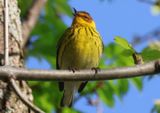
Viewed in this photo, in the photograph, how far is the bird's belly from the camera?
4578 mm

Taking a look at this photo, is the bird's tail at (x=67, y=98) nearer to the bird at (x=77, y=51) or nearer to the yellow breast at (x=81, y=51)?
the bird at (x=77, y=51)

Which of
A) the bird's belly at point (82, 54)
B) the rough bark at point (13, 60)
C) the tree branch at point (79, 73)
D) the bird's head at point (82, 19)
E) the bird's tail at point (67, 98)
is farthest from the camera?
the bird's head at point (82, 19)

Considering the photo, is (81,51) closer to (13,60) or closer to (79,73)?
(13,60)

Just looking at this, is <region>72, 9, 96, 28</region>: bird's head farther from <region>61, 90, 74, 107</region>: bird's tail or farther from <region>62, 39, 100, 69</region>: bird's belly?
<region>61, 90, 74, 107</region>: bird's tail

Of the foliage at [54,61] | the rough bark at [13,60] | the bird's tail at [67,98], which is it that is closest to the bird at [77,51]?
the bird's tail at [67,98]

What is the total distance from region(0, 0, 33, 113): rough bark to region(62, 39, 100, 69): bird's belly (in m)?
0.79

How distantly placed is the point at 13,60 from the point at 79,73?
3.40 ft

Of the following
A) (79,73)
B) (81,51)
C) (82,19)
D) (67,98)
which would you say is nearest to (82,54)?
(81,51)

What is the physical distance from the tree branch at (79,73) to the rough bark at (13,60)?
0.63 metres

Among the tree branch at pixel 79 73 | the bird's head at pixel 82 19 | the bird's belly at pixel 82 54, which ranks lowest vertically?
the tree branch at pixel 79 73

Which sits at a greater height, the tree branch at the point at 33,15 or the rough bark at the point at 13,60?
the tree branch at the point at 33,15

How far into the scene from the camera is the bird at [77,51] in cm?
459

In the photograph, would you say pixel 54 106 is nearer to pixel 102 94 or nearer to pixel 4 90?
pixel 102 94

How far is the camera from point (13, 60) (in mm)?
3691
